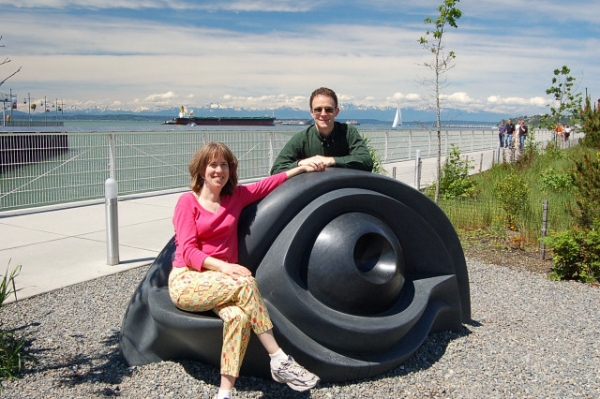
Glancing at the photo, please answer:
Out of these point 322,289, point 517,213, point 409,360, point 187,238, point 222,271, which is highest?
point 187,238

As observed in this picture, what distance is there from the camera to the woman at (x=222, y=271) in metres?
3.56

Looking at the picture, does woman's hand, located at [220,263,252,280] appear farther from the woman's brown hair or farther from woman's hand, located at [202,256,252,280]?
the woman's brown hair

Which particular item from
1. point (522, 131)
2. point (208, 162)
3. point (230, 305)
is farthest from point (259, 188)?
point (522, 131)

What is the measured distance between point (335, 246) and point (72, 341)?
7.70ft

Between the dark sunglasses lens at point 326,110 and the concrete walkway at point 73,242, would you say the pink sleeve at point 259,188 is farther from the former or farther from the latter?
the concrete walkway at point 73,242

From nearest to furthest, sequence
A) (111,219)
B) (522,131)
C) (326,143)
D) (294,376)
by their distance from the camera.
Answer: (294,376) < (326,143) < (111,219) < (522,131)

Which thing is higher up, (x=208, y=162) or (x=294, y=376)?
(x=208, y=162)

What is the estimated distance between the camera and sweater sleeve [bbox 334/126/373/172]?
4699mm

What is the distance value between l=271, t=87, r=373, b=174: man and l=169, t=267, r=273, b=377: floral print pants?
131cm

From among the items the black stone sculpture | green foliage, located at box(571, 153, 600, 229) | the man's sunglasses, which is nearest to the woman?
the black stone sculpture

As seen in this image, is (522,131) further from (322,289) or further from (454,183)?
(322,289)

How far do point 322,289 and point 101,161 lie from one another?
32.6 feet

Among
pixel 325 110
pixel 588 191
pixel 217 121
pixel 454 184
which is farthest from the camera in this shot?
pixel 217 121

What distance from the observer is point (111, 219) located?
7.18m
